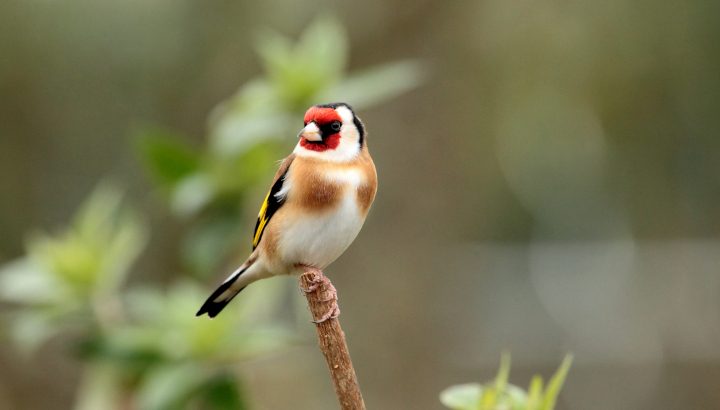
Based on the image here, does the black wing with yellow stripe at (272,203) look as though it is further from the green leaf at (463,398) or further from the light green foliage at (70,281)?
the green leaf at (463,398)

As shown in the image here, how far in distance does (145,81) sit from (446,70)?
267 centimetres

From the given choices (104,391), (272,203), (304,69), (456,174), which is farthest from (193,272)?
(456,174)

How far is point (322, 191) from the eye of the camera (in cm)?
189

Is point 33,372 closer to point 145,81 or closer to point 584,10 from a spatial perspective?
point 145,81

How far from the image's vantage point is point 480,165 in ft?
20.9

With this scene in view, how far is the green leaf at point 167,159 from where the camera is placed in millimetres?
2498

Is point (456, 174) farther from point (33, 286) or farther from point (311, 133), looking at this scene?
point (311, 133)

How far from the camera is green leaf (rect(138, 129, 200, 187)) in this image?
2498 mm

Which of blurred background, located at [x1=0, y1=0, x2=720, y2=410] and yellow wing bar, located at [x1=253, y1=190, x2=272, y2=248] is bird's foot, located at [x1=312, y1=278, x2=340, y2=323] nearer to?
yellow wing bar, located at [x1=253, y1=190, x2=272, y2=248]

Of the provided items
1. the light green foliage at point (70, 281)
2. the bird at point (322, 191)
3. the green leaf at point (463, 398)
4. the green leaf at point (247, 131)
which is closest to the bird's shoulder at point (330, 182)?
the bird at point (322, 191)

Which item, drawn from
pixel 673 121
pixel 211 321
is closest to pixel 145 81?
pixel 211 321

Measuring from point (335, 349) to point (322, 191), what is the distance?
0.53 m

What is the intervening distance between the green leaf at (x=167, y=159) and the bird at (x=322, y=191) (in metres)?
0.67

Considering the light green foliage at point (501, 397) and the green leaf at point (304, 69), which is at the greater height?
the green leaf at point (304, 69)
